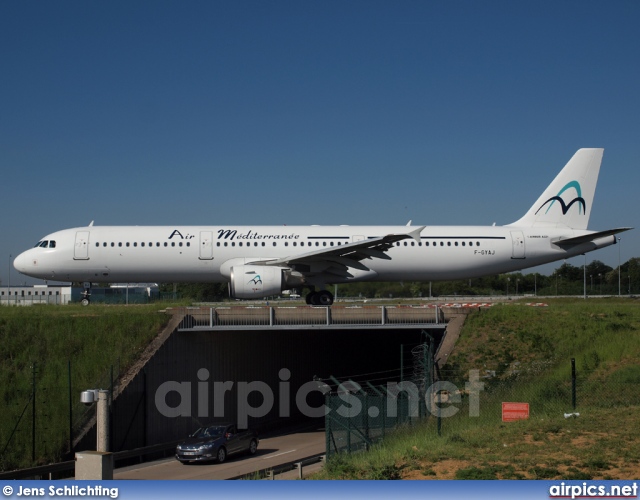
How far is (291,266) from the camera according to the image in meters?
32.8

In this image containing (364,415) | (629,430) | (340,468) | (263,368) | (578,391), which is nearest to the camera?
(340,468)

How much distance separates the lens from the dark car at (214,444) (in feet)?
82.9

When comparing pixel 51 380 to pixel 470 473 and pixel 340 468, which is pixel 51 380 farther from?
pixel 470 473

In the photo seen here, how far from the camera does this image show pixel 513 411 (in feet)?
60.6

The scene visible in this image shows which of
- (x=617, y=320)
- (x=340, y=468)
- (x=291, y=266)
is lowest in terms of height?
(x=340, y=468)

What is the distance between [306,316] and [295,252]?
403 centimetres

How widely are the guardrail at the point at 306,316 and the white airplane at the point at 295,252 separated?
1680mm

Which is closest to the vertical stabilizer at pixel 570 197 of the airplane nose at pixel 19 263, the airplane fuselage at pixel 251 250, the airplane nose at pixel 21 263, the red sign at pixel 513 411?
the airplane fuselage at pixel 251 250

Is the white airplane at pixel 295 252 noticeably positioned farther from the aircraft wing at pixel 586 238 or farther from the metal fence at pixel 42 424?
the metal fence at pixel 42 424

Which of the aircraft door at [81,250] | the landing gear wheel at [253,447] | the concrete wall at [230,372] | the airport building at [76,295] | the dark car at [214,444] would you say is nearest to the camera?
the dark car at [214,444]

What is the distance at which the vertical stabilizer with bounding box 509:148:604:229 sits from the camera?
121 ft

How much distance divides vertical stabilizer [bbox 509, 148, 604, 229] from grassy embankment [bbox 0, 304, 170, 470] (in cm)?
1875

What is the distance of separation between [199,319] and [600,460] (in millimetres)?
21903

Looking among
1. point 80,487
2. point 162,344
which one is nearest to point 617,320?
point 162,344
